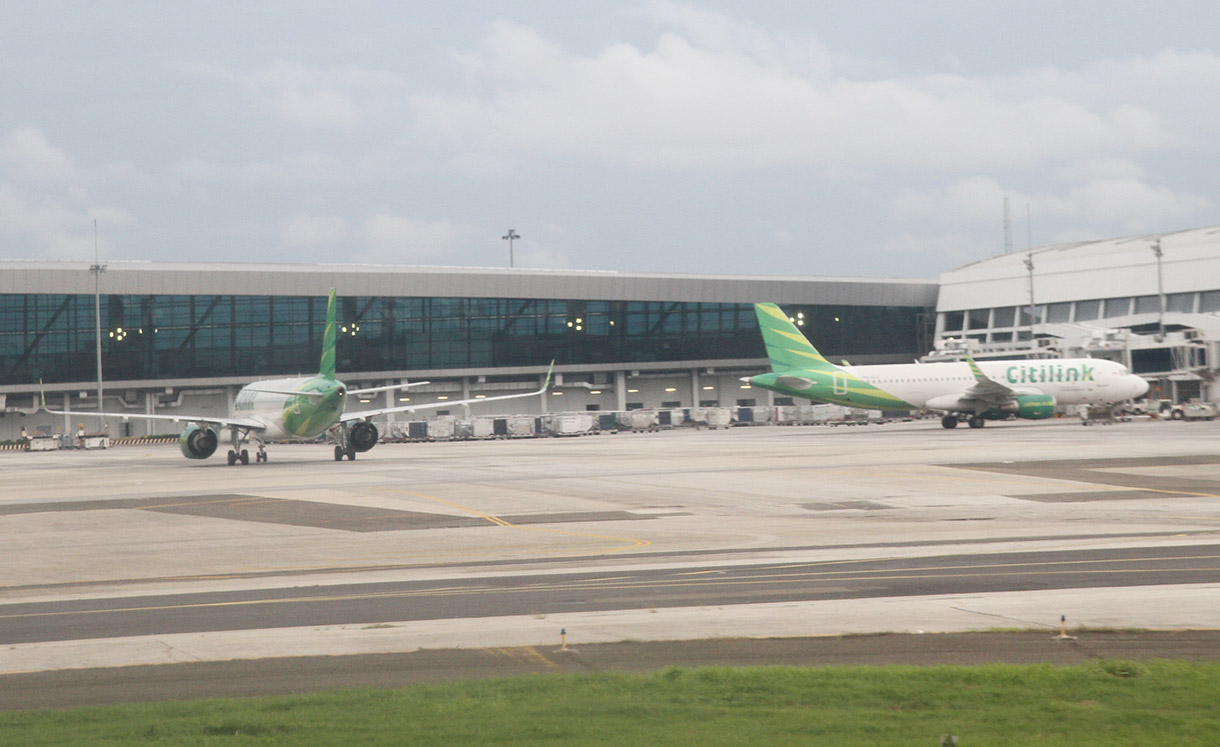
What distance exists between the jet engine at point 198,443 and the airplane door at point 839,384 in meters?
36.8

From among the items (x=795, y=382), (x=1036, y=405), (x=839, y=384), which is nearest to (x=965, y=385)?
(x=1036, y=405)

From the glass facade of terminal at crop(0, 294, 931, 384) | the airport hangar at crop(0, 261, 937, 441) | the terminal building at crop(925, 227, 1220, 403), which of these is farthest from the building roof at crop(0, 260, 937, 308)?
the terminal building at crop(925, 227, 1220, 403)

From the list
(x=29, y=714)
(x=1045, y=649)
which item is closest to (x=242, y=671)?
(x=29, y=714)

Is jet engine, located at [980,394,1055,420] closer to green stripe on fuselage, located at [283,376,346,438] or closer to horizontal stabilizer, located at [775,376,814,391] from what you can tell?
horizontal stabilizer, located at [775,376,814,391]

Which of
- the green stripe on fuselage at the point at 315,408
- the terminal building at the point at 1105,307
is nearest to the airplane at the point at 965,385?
the terminal building at the point at 1105,307

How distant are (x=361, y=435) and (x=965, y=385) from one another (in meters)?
36.7

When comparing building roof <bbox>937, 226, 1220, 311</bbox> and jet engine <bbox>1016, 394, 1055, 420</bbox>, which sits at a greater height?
building roof <bbox>937, 226, 1220, 311</bbox>

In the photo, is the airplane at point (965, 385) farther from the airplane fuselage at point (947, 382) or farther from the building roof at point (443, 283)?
the building roof at point (443, 283)

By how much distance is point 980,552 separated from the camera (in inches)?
809

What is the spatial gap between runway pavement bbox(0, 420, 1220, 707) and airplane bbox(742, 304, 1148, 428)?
26.3 m

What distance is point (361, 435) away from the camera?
59.9m

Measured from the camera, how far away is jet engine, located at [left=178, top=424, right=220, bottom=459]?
57.8 m

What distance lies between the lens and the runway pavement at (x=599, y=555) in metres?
13.9

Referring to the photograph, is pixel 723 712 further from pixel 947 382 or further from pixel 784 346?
pixel 784 346
